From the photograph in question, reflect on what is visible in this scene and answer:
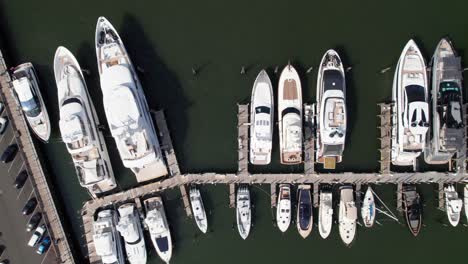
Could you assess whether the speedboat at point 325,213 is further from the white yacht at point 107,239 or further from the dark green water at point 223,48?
the white yacht at point 107,239

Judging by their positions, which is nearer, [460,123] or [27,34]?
[460,123]

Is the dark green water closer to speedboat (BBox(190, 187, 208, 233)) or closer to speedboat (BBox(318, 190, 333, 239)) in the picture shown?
speedboat (BBox(190, 187, 208, 233))

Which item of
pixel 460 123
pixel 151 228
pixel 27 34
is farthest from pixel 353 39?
pixel 27 34

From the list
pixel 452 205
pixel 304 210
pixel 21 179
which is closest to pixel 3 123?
pixel 21 179

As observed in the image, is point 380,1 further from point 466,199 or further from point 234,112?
point 466,199

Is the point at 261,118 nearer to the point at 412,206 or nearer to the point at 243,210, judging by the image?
Result: the point at 243,210
